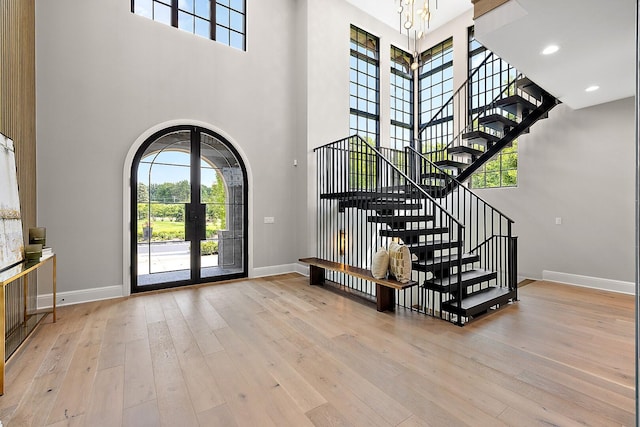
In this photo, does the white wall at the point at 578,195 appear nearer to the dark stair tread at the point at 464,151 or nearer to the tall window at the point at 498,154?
the tall window at the point at 498,154

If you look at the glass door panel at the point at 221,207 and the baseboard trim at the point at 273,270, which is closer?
the glass door panel at the point at 221,207

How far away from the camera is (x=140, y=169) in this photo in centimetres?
432

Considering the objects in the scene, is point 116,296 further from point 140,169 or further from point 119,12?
point 119,12

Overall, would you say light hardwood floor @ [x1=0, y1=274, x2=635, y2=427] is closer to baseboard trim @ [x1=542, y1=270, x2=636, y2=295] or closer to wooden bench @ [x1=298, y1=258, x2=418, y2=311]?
wooden bench @ [x1=298, y1=258, x2=418, y2=311]

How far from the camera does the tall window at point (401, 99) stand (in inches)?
305

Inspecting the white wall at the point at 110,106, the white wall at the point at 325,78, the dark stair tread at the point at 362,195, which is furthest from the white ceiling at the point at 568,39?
the white wall at the point at 110,106

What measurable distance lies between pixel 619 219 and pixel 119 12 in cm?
790

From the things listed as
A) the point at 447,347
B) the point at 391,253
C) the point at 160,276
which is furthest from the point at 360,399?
the point at 160,276

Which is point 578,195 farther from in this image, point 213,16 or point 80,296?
point 80,296

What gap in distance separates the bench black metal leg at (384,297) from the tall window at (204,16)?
4.71 meters

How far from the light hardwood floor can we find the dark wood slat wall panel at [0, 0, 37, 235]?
1607 mm

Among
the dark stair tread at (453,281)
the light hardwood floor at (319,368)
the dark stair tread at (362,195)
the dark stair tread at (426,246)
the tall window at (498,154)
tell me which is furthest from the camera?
the tall window at (498,154)

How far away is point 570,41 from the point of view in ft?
9.71

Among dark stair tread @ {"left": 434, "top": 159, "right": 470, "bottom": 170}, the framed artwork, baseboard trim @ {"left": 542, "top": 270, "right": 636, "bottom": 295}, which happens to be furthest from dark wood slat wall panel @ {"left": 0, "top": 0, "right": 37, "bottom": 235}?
baseboard trim @ {"left": 542, "top": 270, "right": 636, "bottom": 295}
